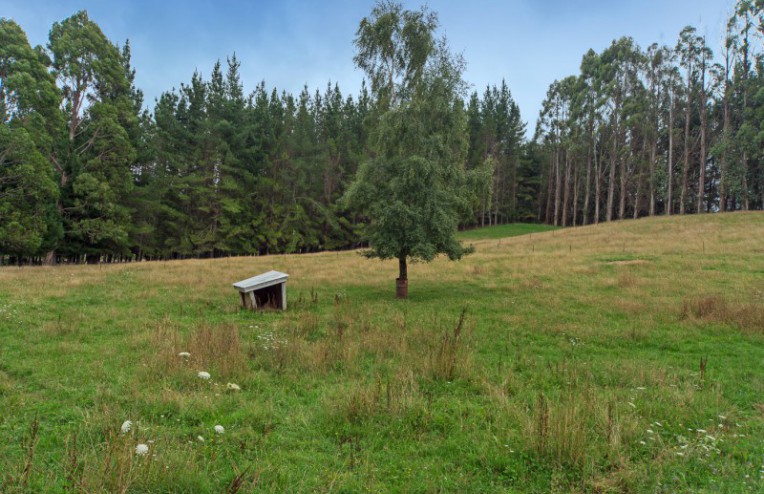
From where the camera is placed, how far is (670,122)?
161 feet

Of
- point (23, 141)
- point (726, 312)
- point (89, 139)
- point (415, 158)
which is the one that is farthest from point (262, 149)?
point (726, 312)

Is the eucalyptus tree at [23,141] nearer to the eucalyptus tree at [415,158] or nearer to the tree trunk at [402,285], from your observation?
the eucalyptus tree at [415,158]

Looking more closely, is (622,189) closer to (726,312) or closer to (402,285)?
(726,312)

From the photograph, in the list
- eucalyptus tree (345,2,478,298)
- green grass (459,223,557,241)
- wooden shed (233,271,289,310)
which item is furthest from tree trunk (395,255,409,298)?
green grass (459,223,557,241)

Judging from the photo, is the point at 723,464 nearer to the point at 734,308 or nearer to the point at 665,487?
the point at 665,487

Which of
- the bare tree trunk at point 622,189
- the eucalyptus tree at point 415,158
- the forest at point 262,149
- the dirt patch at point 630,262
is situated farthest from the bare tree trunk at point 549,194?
the eucalyptus tree at point 415,158

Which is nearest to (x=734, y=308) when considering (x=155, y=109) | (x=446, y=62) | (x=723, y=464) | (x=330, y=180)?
(x=723, y=464)

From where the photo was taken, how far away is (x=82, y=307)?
40.4ft

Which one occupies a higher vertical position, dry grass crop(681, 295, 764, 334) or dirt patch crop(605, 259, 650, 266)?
dirt patch crop(605, 259, 650, 266)

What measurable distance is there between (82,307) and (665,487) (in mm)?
14331

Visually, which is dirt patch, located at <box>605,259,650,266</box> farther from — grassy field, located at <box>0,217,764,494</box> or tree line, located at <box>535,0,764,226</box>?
tree line, located at <box>535,0,764,226</box>

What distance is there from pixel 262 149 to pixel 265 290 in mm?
42848

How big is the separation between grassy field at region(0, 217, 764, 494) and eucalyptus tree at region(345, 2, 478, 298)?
2.69 meters

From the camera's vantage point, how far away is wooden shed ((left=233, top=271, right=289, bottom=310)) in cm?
1277
